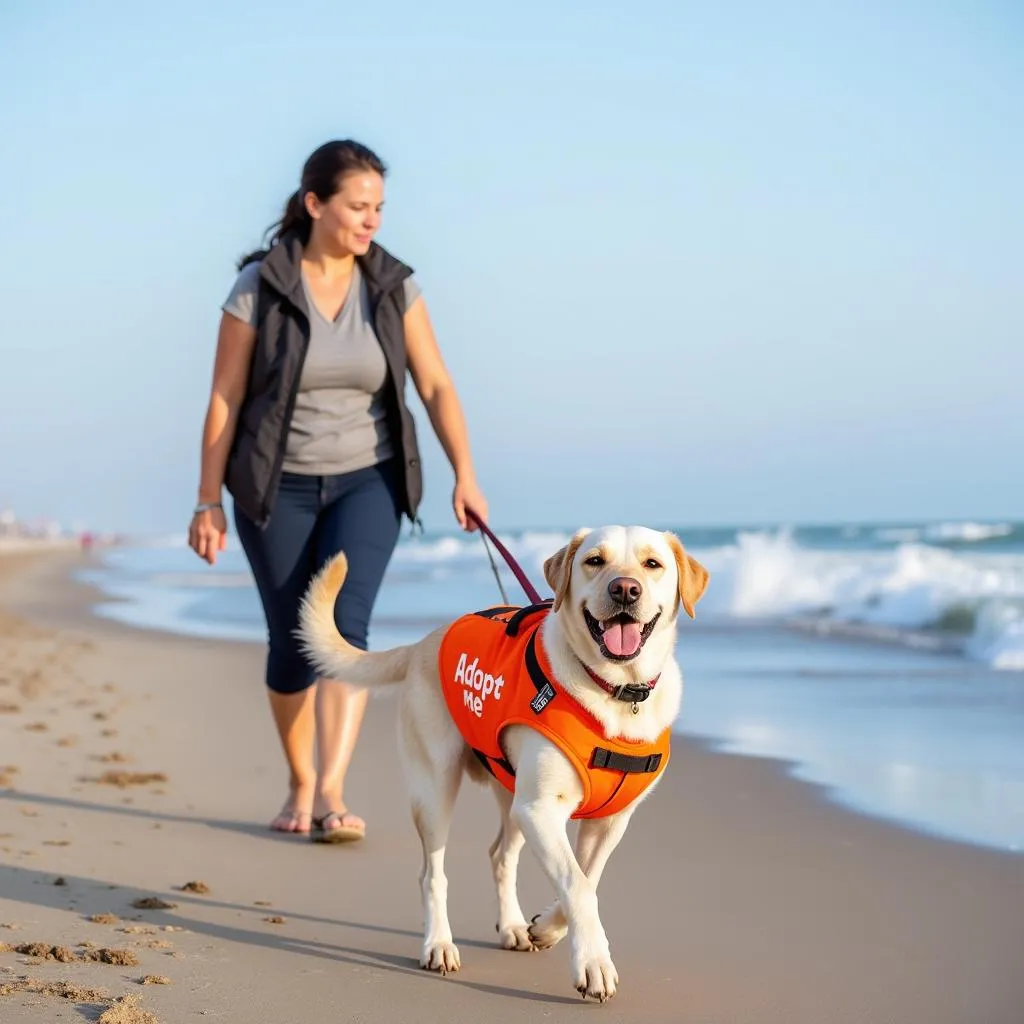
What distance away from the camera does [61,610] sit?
1645 centimetres

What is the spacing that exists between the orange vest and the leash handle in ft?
1.17

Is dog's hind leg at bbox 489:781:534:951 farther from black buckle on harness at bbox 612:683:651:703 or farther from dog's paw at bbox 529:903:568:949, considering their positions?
black buckle on harness at bbox 612:683:651:703

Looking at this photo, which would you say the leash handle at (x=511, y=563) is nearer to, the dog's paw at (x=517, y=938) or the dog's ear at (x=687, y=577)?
the dog's ear at (x=687, y=577)

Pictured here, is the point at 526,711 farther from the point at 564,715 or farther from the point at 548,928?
the point at 548,928

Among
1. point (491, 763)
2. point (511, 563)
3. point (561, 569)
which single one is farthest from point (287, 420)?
point (491, 763)

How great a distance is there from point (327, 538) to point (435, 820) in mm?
1453

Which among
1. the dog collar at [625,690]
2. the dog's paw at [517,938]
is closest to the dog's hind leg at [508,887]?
the dog's paw at [517,938]

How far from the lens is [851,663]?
956cm

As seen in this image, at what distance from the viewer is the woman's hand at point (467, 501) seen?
4.66 metres

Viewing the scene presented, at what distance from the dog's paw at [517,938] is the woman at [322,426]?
123 cm

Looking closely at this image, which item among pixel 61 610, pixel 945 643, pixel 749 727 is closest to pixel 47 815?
pixel 749 727

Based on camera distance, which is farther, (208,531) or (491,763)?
(208,531)

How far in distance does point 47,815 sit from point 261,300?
2032 mm

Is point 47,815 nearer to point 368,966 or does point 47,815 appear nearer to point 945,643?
point 368,966
